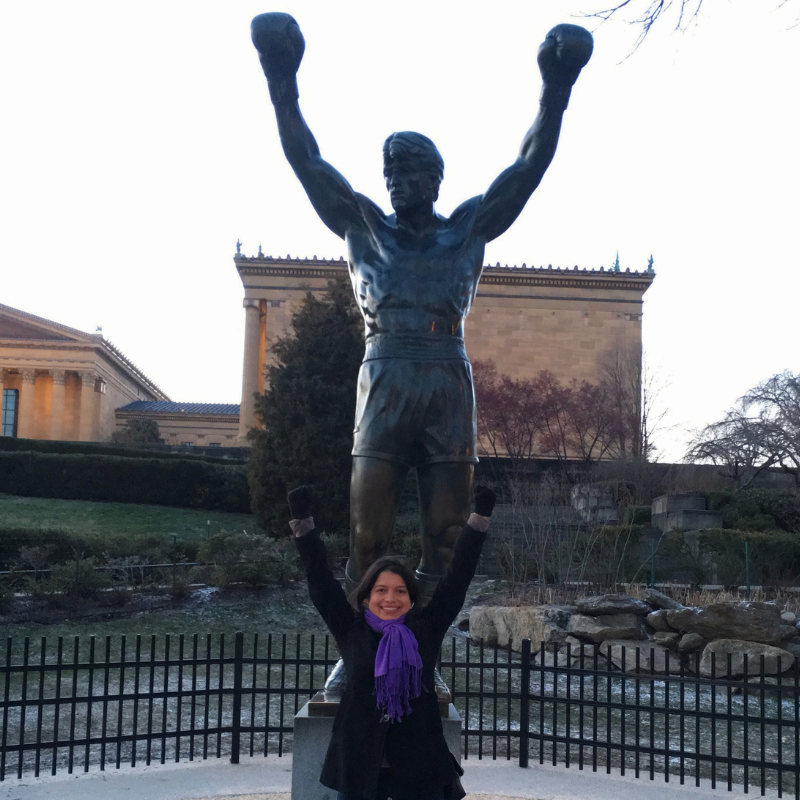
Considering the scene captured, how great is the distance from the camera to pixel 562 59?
169 inches

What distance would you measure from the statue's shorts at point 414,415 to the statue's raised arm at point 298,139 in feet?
2.76

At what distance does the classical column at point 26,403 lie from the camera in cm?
5638

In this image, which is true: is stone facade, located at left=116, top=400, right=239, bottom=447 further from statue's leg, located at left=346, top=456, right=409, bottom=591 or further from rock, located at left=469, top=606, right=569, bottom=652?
statue's leg, located at left=346, top=456, right=409, bottom=591

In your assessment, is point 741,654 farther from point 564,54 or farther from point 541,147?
point 564,54

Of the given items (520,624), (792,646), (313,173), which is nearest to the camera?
(313,173)

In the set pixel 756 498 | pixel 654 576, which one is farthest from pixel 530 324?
pixel 654 576

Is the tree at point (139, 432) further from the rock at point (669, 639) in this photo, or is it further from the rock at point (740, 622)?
the rock at point (740, 622)

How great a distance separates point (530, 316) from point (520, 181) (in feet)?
145

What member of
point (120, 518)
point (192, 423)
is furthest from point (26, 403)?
point (120, 518)

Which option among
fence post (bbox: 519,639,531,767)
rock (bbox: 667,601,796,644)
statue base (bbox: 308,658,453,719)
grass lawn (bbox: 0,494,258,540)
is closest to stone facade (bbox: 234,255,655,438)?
grass lawn (bbox: 0,494,258,540)

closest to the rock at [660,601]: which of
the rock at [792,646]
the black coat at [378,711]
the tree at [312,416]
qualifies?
the rock at [792,646]

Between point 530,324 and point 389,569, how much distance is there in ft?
150

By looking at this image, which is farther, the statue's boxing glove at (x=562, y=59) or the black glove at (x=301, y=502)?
the statue's boxing glove at (x=562, y=59)

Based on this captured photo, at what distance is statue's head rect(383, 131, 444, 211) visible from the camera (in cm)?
413
